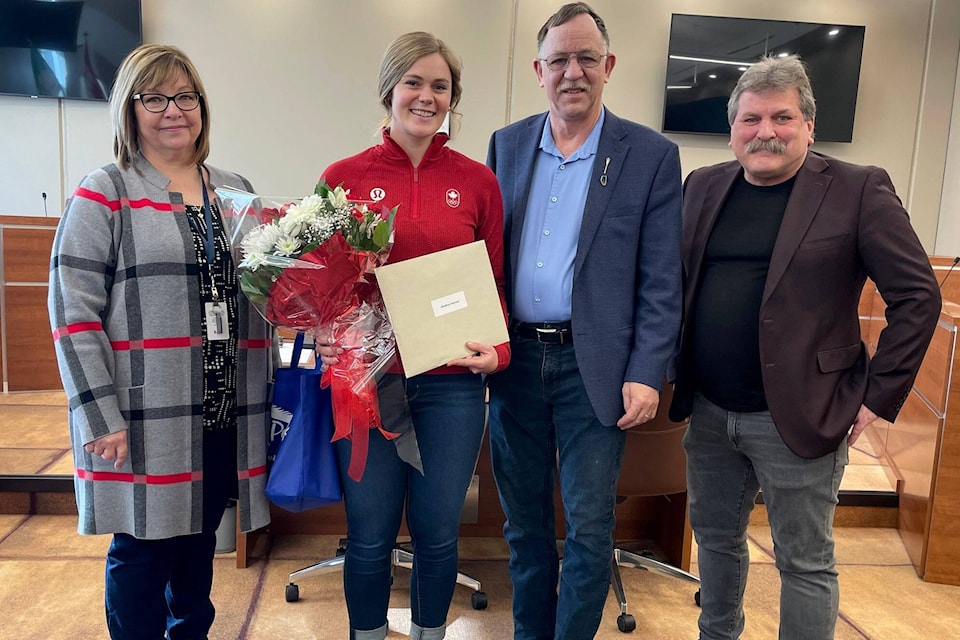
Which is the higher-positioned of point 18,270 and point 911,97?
point 911,97

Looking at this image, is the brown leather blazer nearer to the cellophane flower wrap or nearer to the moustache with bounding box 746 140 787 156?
the moustache with bounding box 746 140 787 156

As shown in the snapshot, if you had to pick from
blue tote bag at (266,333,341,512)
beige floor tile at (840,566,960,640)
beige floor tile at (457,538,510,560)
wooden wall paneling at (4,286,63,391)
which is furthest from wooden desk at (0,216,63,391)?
beige floor tile at (840,566,960,640)

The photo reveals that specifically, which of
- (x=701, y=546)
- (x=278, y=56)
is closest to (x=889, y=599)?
(x=701, y=546)

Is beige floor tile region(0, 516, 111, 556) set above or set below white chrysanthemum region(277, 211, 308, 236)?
→ below

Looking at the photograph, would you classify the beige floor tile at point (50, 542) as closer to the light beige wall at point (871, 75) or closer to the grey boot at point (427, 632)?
the grey boot at point (427, 632)

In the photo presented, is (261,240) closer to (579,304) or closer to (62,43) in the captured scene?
(579,304)

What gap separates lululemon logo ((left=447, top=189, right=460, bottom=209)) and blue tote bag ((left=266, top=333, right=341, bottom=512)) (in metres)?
0.47

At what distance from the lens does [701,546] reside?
186 cm

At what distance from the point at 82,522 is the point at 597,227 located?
138 centimetres

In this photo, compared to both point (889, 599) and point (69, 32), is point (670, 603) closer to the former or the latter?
point (889, 599)

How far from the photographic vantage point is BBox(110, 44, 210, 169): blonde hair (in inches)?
58.3

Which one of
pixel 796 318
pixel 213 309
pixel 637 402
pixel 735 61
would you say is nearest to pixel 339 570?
pixel 213 309

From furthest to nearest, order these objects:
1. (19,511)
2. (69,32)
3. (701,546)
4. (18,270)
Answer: (69,32)
(18,270)
(19,511)
(701,546)

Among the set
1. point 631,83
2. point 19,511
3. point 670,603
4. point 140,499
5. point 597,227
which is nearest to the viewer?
point 140,499
